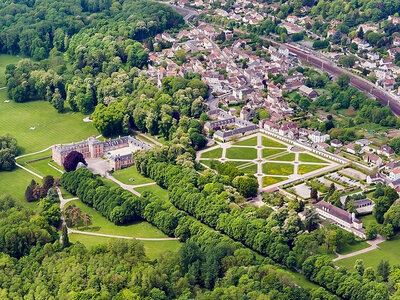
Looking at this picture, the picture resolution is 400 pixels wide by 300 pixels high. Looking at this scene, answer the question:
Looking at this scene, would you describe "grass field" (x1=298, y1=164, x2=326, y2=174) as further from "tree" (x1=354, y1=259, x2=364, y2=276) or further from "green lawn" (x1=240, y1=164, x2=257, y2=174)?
"tree" (x1=354, y1=259, x2=364, y2=276)

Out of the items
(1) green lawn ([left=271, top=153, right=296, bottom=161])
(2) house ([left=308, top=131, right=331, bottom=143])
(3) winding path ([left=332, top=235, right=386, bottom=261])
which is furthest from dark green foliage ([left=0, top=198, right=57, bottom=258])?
(2) house ([left=308, top=131, right=331, bottom=143])

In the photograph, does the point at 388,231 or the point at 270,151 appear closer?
the point at 388,231

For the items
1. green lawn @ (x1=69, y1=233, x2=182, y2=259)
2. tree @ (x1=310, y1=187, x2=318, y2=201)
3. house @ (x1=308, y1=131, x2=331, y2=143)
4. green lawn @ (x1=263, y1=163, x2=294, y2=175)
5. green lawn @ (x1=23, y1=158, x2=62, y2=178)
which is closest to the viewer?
green lawn @ (x1=69, y1=233, x2=182, y2=259)

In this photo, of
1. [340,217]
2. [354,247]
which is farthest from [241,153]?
[354,247]

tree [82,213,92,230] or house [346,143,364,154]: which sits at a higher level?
house [346,143,364,154]

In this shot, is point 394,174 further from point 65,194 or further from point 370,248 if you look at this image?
point 65,194

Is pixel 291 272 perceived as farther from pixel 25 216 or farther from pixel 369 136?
pixel 369 136

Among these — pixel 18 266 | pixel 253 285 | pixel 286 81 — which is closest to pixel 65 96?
pixel 286 81
